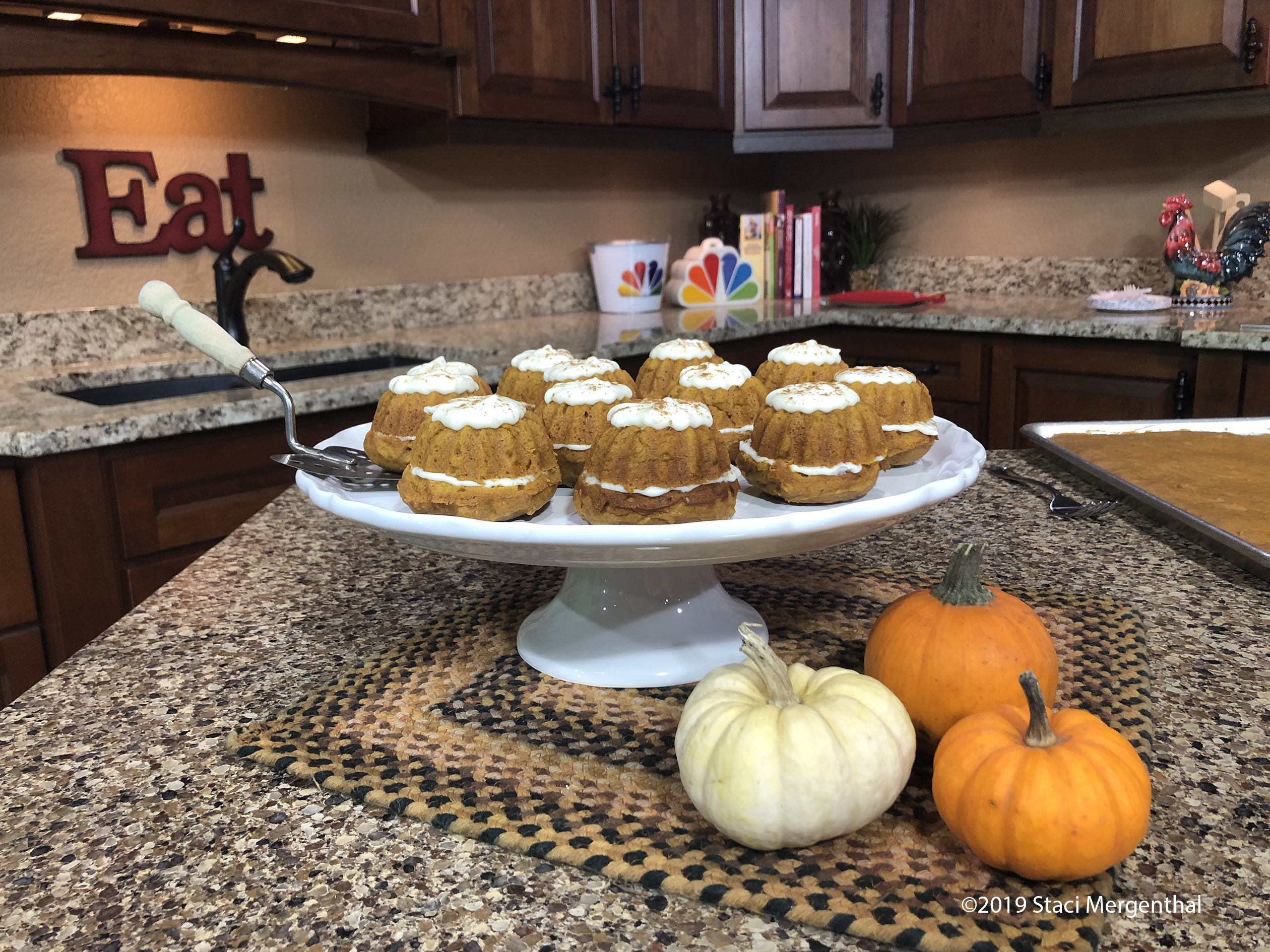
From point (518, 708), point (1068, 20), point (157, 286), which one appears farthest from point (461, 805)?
point (1068, 20)

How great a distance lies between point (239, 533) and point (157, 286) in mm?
331

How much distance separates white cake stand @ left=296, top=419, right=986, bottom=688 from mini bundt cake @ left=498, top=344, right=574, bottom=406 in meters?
0.15

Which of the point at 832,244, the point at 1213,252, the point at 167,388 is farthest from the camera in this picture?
the point at 832,244

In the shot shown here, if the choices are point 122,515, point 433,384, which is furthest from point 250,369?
point 122,515

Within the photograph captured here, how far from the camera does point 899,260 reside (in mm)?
3561

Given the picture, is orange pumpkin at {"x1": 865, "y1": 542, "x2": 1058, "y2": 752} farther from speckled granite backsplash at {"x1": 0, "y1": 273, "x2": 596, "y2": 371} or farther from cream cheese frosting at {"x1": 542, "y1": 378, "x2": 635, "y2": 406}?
speckled granite backsplash at {"x1": 0, "y1": 273, "x2": 596, "y2": 371}

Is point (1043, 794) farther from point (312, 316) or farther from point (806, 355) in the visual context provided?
point (312, 316)

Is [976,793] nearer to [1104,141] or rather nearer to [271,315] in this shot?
[271,315]

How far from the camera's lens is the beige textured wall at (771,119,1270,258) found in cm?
280

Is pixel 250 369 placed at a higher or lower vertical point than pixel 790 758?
higher

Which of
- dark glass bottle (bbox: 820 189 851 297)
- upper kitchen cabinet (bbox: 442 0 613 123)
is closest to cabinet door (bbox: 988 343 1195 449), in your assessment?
dark glass bottle (bbox: 820 189 851 297)

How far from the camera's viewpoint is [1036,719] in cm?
46

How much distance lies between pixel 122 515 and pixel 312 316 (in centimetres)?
110

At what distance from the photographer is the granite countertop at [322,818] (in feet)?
1.42
